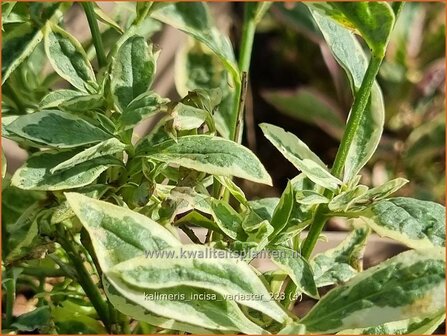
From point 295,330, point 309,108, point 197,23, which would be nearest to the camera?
point 295,330

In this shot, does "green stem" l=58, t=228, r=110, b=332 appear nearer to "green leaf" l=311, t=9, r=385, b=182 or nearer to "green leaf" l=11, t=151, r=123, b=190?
"green leaf" l=11, t=151, r=123, b=190

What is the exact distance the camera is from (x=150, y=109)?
629 millimetres

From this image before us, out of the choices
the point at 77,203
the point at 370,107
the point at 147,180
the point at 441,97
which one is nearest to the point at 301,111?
the point at 441,97

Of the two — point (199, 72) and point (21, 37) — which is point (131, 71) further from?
point (199, 72)

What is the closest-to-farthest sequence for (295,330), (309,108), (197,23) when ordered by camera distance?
(295,330), (197,23), (309,108)

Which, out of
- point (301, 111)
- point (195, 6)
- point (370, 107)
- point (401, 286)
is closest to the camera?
point (401, 286)

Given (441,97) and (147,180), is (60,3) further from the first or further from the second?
(441,97)

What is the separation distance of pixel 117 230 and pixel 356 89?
0.27 metres

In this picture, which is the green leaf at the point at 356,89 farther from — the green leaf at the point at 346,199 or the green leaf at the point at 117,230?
the green leaf at the point at 117,230

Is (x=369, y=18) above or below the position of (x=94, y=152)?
above

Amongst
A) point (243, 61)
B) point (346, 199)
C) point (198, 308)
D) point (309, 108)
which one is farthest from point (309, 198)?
point (309, 108)

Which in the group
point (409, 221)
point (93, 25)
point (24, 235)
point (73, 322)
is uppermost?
point (93, 25)

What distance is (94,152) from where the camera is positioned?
2.03 ft

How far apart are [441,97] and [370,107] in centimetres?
82
